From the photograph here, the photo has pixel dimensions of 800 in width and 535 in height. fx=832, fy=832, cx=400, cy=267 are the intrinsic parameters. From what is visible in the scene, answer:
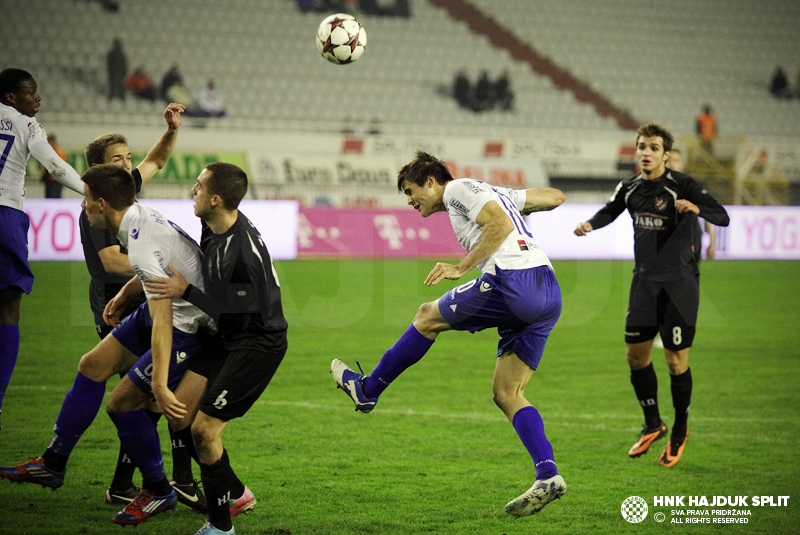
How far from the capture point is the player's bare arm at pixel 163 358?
418 cm

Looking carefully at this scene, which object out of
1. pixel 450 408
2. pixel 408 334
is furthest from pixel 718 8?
pixel 408 334

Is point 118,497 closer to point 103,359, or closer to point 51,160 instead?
point 103,359

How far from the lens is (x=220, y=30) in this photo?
25.5 meters

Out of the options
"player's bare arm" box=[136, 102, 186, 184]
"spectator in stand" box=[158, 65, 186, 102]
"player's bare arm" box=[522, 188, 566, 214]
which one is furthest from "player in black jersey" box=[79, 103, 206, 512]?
"spectator in stand" box=[158, 65, 186, 102]

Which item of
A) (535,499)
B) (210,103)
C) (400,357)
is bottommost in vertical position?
(535,499)

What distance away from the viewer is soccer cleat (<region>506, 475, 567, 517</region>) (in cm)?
458

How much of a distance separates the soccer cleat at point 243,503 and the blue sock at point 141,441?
46 cm

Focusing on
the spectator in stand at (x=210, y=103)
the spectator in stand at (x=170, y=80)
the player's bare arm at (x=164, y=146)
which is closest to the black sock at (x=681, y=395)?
the player's bare arm at (x=164, y=146)

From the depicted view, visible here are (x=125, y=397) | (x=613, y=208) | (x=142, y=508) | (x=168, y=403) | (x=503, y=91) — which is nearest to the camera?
(x=168, y=403)

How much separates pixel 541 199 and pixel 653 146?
174 cm

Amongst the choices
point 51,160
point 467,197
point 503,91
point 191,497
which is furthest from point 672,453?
point 503,91

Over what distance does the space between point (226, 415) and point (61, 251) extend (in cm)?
1251

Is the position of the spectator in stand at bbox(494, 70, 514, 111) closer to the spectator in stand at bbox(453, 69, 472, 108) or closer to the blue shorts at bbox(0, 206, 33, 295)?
the spectator in stand at bbox(453, 69, 472, 108)

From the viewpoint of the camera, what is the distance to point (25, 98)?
578 cm
